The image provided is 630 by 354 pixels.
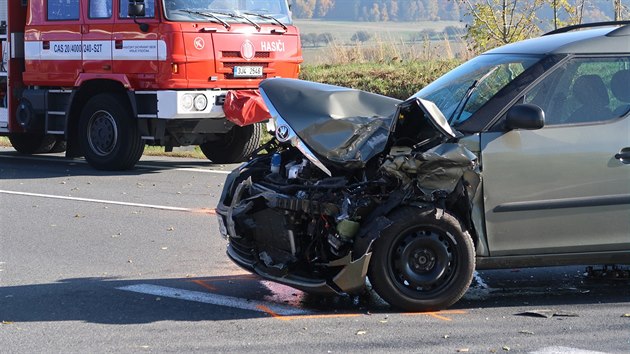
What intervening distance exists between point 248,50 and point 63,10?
2.75 meters

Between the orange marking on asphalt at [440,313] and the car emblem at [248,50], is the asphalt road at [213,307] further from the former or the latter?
the car emblem at [248,50]

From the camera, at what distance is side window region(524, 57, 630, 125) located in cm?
650

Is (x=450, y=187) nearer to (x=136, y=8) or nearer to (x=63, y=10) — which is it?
(x=136, y=8)

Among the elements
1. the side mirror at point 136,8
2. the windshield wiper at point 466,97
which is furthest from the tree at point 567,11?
the windshield wiper at point 466,97

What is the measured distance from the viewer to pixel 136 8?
512 inches

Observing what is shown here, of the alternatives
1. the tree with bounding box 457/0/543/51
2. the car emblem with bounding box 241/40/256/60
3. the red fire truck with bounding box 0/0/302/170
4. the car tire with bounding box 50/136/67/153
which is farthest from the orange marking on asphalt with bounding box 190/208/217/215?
the tree with bounding box 457/0/543/51

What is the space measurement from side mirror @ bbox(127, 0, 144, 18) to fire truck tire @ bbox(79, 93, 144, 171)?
133cm

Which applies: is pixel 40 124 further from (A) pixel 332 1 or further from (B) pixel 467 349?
(A) pixel 332 1

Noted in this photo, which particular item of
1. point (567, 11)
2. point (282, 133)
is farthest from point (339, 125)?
point (567, 11)

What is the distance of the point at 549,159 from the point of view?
20.7 feet

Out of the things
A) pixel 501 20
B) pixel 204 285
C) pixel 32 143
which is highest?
pixel 501 20

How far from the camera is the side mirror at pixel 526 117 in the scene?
6.23 m

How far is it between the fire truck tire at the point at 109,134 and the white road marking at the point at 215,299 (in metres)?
6.75

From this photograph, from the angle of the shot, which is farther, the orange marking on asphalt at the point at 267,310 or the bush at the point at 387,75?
the bush at the point at 387,75
